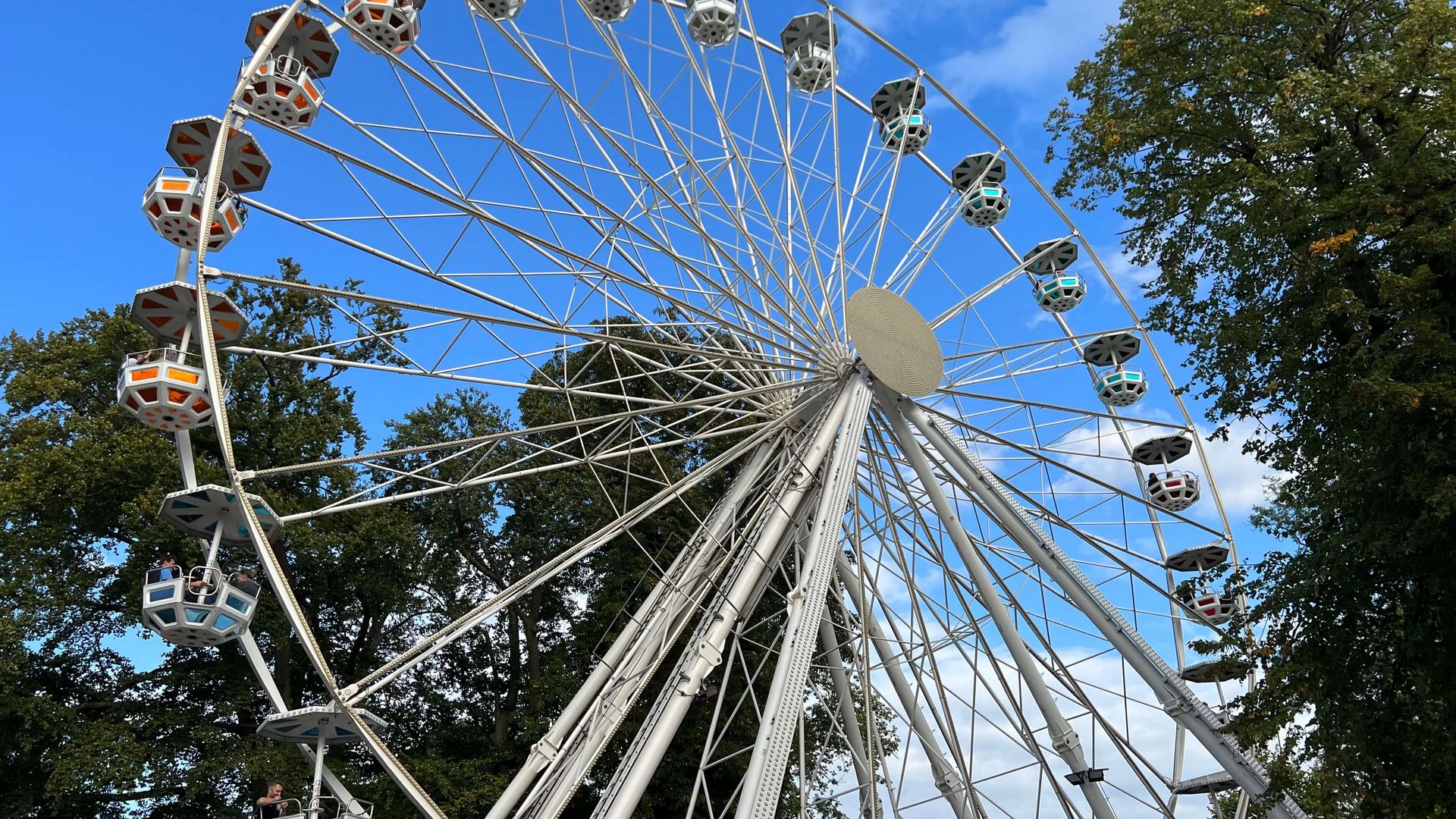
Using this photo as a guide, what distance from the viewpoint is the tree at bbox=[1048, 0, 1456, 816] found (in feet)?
35.9

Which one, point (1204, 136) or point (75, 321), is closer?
point (1204, 136)

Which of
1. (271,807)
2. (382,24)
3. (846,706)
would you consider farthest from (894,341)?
(271,807)

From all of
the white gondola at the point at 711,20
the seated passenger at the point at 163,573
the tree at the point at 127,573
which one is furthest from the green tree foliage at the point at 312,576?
the seated passenger at the point at 163,573

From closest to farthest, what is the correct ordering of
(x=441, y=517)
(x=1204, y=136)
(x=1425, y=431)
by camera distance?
(x=1425, y=431), (x=1204, y=136), (x=441, y=517)

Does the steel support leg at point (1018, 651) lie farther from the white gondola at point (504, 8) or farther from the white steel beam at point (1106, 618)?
the white gondola at point (504, 8)

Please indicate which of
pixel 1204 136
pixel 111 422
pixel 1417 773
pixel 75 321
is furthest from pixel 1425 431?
pixel 75 321

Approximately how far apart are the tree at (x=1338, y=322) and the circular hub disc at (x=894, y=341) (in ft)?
11.2

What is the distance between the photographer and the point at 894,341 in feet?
52.4

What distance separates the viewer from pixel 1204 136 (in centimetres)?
1346

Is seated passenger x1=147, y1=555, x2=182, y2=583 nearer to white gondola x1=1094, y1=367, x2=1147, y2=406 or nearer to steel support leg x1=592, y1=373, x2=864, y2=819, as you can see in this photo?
steel support leg x1=592, y1=373, x2=864, y2=819

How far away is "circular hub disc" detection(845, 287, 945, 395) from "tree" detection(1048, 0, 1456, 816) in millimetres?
3412

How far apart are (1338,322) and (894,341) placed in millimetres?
5664

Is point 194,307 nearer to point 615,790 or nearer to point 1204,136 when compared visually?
point 615,790

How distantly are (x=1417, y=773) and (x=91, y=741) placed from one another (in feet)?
66.3
